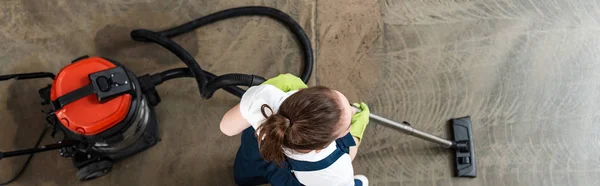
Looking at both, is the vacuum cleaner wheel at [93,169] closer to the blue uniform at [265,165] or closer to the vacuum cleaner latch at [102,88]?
the vacuum cleaner latch at [102,88]

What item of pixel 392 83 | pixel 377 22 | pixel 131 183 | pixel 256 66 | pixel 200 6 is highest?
pixel 200 6

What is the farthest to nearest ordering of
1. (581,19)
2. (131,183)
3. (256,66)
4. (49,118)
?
1. (581,19)
2. (256,66)
3. (131,183)
4. (49,118)

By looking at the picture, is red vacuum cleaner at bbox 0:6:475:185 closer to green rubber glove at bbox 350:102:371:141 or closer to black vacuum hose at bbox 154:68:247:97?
black vacuum hose at bbox 154:68:247:97

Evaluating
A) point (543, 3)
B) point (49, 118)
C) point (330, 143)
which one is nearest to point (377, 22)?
point (543, 3)

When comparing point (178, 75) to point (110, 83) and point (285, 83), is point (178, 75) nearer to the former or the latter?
point (110, 83)

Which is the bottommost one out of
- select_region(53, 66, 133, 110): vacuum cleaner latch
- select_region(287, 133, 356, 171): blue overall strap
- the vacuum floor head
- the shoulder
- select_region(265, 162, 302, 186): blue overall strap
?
the vacuum floor head

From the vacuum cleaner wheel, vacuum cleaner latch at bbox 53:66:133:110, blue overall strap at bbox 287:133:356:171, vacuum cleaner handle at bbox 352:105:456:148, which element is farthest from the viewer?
the vacuum cleaner wheel

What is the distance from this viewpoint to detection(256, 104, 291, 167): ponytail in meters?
1.04

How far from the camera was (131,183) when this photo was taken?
184cm

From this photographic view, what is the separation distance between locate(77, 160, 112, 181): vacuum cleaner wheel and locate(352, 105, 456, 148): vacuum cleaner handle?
3.19 feet

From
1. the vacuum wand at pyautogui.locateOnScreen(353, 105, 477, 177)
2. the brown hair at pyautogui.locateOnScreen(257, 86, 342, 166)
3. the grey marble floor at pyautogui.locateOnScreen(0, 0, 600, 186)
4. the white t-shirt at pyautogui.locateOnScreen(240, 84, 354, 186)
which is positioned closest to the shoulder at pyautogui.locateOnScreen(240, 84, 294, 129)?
the white t-shirt at pyautogui.locateOnScreen(240, 84, 354, 186)

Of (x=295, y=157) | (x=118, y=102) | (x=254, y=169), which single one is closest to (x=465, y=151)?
(x=254, y=169)

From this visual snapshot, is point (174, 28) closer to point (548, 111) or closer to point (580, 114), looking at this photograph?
A: point (548, 111)

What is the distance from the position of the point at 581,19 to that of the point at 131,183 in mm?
1983
